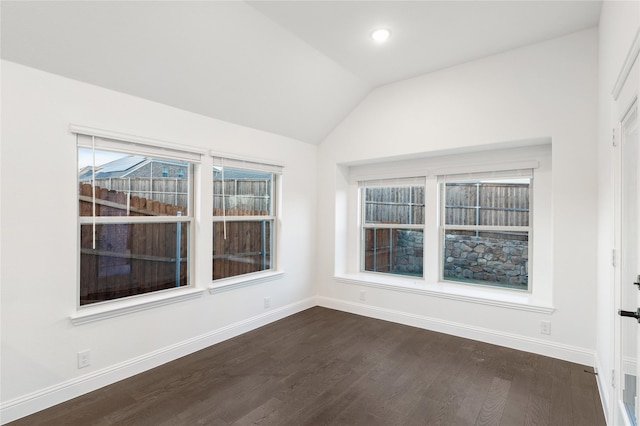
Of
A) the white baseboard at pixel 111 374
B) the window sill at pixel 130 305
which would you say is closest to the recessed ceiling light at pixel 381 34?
the window sill at pixel 130 305

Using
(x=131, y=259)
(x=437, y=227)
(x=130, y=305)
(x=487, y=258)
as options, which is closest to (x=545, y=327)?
(x=487, y=258)

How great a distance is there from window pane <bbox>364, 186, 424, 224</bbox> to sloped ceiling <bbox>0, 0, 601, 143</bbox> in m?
1.51

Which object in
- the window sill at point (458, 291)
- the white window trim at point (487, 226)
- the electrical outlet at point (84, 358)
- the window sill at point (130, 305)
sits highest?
the white window trim at point (487, 226)

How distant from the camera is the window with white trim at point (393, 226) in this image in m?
4.40

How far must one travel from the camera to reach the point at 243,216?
391 centimetres

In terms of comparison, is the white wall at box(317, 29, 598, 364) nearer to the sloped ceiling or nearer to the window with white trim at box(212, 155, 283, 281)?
the sloped ceiling

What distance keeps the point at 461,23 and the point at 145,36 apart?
2561 mm

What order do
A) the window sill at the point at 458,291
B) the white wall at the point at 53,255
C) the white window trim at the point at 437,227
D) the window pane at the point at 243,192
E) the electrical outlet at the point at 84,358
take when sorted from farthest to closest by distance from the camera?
1. the window pane at the point at 243,192
2. the white window trim at the point at 437,227
3. the window sill at the point at 458,291
4. the electrical outlet at the point at 84,358
5. the white wall at the point at 53,255

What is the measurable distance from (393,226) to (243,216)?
2067mm

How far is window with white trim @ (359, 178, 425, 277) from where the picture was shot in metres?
4.40

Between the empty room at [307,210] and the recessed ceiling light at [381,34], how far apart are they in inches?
0.6

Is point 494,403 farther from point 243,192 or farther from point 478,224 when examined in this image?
point 243,192

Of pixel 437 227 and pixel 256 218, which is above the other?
pixel 256 218

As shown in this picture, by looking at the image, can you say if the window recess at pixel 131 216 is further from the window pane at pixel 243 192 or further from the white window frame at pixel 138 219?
the window pane at pixel 243 192
